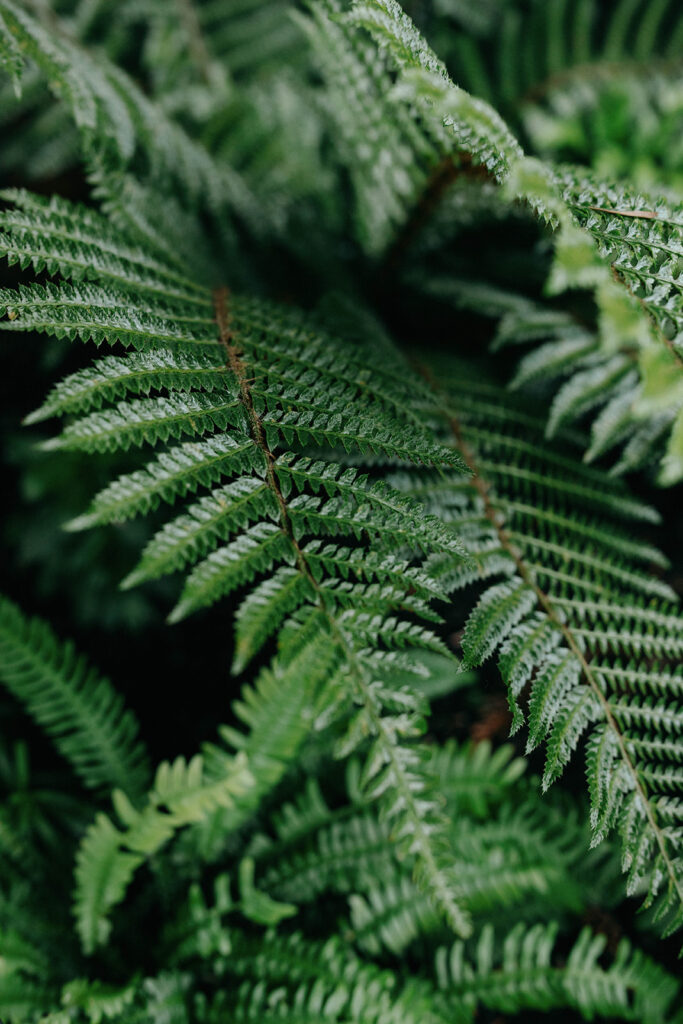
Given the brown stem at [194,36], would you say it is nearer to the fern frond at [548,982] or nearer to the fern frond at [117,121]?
the fern frond at [117,121]

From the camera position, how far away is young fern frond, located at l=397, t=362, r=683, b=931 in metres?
0.65

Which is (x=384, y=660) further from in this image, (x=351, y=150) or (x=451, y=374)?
(x=351, y=150)

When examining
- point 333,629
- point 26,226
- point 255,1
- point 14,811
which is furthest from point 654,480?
point 255,1

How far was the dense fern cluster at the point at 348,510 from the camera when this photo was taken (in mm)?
623

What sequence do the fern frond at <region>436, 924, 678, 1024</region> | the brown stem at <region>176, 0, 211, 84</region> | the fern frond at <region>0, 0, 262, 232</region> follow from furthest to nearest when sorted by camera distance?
the brown stem at <region>176, 0, 211, 84</region> → the fern frond at <region>436, 924, 678, 1024</region> → the fern frond at <region>0, 0, 262, 232</region>

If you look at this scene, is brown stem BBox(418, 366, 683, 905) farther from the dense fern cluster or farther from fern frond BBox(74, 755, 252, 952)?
fern frond BBox(74, 755, 252, 952)

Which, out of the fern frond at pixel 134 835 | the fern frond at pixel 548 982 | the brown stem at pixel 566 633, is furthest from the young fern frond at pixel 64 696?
the brown stem at pixel 566 633

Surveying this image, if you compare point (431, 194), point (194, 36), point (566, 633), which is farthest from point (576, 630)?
point (194, 36)

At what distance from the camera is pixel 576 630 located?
28.4 inches

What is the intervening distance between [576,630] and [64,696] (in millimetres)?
784

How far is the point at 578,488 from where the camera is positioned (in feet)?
3.03

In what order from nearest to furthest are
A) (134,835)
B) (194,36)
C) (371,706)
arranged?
1. (371,706)
2. (134,835)
3. (194,36)

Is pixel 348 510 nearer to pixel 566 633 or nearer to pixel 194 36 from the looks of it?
pixel 566 633

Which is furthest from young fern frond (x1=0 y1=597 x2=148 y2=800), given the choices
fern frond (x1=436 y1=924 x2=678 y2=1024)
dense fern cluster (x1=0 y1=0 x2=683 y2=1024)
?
fern frond (x1=436 y1=924 x2=678 y2=1024)
